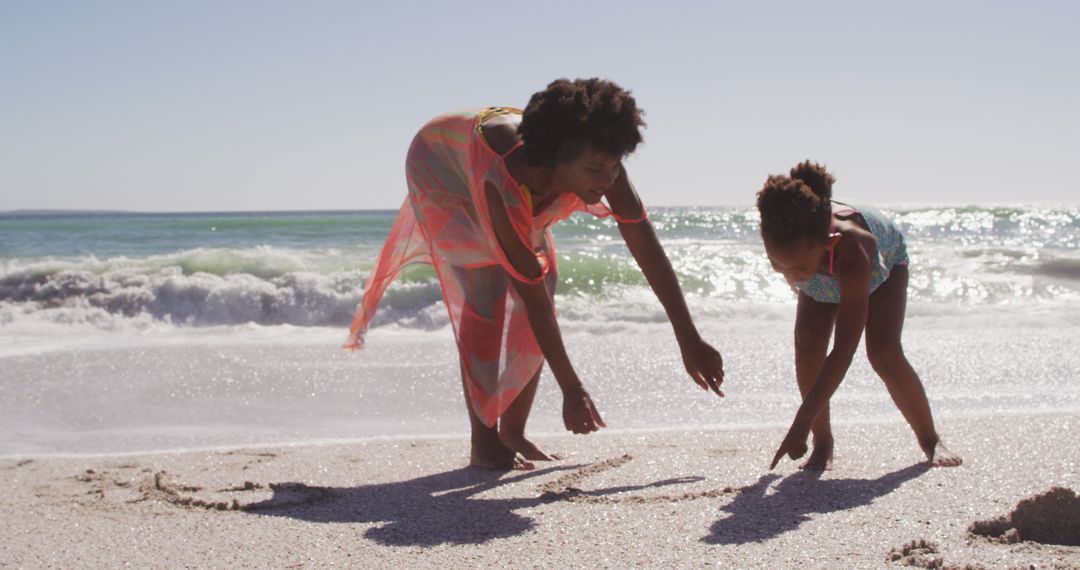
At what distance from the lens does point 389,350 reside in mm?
6324

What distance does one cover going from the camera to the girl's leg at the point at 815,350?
3.31 metres

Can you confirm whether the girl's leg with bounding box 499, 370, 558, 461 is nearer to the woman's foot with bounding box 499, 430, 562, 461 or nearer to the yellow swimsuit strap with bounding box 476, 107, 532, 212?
the woman's foot with bounding box 499, 430, 562, 461

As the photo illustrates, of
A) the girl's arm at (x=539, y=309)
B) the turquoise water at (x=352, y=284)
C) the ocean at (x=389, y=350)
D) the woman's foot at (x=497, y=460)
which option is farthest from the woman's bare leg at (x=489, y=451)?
the turquoise water at (x=352, y=284)

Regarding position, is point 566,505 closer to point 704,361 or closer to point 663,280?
point 704,361

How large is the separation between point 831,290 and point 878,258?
180mm

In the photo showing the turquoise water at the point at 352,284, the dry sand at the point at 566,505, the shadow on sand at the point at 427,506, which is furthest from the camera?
the turquoise water at the point at 352,284

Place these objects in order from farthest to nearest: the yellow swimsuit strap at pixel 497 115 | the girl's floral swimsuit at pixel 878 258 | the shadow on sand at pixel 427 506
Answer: the girl's floral swimsuit at pixel 878 258 → the yellow swimsuit strap at pixel 497 115 → the shadow on sand at pixel 427 506

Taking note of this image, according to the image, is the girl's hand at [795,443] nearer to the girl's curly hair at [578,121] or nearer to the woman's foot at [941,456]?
the woman's foot at [941,456]

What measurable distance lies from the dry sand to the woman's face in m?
0.91

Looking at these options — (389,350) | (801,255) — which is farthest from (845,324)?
(389,350)

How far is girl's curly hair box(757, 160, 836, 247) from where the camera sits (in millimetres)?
2848

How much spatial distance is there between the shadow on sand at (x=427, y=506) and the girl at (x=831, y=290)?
1.86 ft

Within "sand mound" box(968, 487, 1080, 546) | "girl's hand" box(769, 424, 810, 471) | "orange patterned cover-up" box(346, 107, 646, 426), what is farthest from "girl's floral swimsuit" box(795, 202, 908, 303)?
"sand mound" box(968, 487, 1080, 546)

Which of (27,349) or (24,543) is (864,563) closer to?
(24,543)
